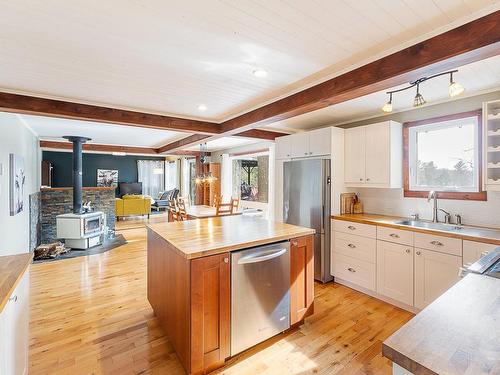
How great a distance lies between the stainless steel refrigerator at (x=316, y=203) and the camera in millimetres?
3346

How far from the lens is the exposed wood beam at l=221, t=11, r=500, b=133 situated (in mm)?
1390

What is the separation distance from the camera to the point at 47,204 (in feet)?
17.5

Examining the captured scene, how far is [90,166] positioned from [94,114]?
778cm

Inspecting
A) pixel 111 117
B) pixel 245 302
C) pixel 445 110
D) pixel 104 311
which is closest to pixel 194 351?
pixel 245 302

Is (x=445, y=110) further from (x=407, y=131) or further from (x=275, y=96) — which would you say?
(x=275, y=96)

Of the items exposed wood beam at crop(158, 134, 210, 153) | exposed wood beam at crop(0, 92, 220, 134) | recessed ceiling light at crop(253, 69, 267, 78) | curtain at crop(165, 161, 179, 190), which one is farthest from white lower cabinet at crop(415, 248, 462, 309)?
curtain at crop(165, 161, 179, 190)

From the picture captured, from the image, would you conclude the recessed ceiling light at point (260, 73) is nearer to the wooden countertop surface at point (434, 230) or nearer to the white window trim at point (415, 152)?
the wooden countertop surface at point (434, 230)

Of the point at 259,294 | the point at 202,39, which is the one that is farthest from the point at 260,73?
the point at 259,294

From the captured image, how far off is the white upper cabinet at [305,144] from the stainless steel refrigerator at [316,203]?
14 centimetres

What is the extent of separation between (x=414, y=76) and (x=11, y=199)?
4.15 meters

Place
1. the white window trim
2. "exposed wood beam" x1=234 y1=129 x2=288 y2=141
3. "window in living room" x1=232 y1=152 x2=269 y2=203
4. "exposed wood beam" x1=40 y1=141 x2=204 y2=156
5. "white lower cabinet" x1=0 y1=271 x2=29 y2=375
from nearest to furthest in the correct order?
"white lower cabinet" x1=0 y1=271 x2=29 y2=375 < the white window trim < "exposed wood beam" x1=234 y1=129 x2=288 y2=141 < "window in living room" x1=232 y1=152 x2=269 y2=203 < "exposed wood beam" x1=40 y1=141 x2=204 y2=156

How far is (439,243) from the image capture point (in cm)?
239

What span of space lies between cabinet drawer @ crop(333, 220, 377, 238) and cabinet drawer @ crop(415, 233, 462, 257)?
463mm

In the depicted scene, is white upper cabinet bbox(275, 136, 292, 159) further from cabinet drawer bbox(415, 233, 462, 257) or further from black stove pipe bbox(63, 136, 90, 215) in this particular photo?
black stove pipe bbox(63, 136, 90, 215)
